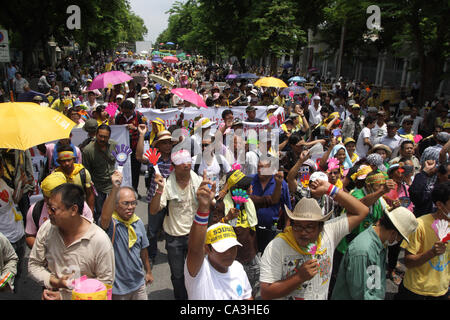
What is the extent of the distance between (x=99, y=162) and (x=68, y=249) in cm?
279

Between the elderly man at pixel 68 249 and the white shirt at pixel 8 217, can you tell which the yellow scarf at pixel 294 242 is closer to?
the elderly man at pixel 68 249

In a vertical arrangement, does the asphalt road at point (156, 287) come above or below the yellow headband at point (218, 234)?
below

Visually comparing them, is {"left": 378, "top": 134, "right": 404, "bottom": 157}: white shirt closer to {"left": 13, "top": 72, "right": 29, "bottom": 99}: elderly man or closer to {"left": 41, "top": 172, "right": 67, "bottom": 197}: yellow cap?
{"left": 41, "top": 172, "right": 67, "bottom": 197}: yellow cap

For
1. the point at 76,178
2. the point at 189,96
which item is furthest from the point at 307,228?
the point at 189,96

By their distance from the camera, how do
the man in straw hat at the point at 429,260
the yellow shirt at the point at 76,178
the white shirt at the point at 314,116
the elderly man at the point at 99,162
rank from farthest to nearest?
1. the white shirt at the point at 314,116
2. the elderly man at the point at 99,162
3. the yellow shirt at the point at 76,178
4. the man in straw hat at the point at 429,260

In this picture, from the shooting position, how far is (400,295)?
3676 millimetres

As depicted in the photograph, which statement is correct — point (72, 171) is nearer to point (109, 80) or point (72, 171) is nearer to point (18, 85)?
point (109, 80)

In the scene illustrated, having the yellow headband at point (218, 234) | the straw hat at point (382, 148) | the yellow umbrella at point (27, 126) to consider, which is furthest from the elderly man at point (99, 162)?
the straw hat at point (382, 148)

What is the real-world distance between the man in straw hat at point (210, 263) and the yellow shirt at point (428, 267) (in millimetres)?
1722

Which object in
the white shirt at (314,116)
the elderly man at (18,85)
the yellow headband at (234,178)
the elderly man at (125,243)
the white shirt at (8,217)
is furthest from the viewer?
the elderly man at (18,85)

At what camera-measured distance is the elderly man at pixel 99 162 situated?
529 cm

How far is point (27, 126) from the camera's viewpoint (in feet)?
12.2

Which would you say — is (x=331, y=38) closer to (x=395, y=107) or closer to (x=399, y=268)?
(x=395, y=107)

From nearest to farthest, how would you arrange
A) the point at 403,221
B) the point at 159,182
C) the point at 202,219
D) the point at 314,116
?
the point at 202,219
the point at 403,221
the point at 159,182
the point at 314,116
